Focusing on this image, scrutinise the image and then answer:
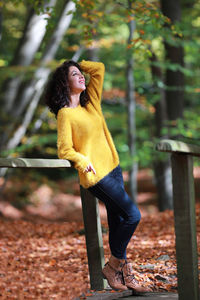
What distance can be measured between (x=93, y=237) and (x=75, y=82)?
1.41 metres

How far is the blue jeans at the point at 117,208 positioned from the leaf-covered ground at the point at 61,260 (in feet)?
1.93

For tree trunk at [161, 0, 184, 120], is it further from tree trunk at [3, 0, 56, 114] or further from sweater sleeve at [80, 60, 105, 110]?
sweater sleeve at [80, 60, 105, 110]

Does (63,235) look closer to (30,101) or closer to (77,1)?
(77,1)

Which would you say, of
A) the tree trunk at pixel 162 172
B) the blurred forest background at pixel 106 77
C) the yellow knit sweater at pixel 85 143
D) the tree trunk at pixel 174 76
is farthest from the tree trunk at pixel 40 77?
the yellow knit sweater at pixel 85 143

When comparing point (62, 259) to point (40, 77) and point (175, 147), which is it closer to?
point (175, 147)

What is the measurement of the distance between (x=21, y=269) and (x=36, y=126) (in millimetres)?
7141

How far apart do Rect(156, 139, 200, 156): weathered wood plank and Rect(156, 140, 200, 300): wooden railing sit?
4 centimetres

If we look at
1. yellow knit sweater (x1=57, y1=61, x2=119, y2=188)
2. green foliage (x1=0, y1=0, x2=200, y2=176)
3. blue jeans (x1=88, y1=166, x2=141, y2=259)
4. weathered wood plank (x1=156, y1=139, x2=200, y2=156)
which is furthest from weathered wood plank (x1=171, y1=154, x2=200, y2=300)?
green foliage (x1=0, y1=0, x2=200, y2=176)

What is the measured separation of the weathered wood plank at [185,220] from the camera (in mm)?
2836

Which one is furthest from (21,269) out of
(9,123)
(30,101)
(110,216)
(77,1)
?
(30,101)

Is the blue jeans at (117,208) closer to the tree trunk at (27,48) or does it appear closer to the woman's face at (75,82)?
the woman's face at (75,82)

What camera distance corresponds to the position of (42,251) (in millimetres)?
5250

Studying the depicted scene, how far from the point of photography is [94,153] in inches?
132

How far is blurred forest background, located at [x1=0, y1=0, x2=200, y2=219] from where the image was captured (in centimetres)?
721
